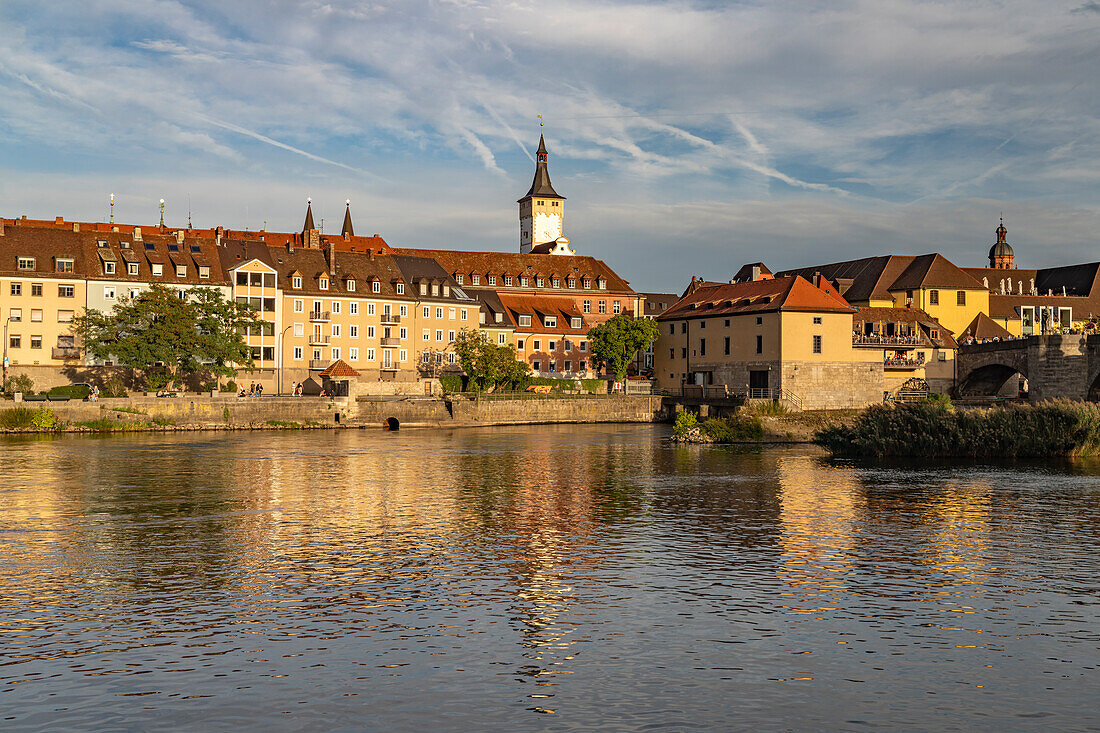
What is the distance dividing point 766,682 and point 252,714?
841cm

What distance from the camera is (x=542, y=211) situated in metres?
193

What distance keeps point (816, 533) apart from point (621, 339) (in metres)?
88.1

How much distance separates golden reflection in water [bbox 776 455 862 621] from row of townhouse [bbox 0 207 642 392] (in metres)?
67.6

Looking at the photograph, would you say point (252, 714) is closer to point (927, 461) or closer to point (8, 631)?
point (8, 631)

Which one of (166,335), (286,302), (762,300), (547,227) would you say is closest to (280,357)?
(286,302)

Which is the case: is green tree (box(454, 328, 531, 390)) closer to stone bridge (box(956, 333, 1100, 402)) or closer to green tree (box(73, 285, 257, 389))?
green tree (box(73, 285, 257, 389))

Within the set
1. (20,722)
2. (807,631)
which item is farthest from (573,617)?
(20,722)

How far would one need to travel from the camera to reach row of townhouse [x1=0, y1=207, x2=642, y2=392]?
10044cm

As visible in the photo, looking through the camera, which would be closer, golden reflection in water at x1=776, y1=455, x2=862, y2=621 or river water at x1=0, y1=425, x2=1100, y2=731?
river water at x1=0, y1=425, x2=1100, y2=731

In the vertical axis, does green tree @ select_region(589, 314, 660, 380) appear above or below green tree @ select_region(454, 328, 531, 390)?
above

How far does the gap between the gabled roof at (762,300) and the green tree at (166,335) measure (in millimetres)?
49832

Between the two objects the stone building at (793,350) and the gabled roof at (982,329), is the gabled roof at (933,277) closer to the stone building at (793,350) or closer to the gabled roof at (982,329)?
the gabled roof at (982,329)

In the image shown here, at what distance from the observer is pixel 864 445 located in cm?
6353

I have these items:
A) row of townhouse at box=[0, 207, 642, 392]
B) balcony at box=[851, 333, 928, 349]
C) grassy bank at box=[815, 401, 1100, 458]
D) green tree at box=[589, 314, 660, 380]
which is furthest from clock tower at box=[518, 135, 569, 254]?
grassy bank at box=[815, 401, 1100, 458]
